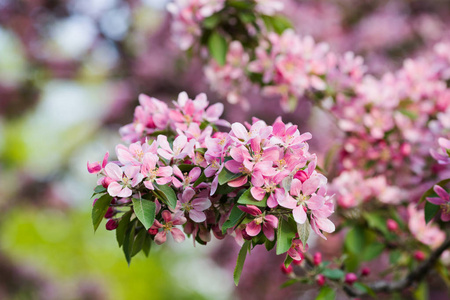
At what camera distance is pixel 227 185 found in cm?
88

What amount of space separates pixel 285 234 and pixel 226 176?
0.53ft

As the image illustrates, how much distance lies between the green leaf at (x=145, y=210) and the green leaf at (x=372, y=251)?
3.38ft

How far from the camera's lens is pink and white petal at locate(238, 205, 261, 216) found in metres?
0.83

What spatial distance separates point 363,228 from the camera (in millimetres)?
1674

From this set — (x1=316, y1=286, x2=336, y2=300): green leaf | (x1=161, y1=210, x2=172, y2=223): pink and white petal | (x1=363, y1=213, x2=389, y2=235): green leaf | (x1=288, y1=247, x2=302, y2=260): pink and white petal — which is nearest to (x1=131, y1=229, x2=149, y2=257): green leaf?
(x1=161, y1=210, x2=172, y2=223): pink and white petal

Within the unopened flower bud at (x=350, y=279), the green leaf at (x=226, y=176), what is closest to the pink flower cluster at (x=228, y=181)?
the green leaf at (x=226, y=176)

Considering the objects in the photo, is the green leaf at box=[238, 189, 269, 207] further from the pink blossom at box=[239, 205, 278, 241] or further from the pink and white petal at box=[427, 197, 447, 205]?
the pink and white petal at box=[427, 197, 447, 205]

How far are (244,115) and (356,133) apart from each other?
5.96 feet

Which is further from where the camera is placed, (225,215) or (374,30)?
(374,30)

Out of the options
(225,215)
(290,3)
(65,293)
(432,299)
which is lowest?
(65,293)

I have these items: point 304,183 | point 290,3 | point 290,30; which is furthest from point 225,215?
point 290,3

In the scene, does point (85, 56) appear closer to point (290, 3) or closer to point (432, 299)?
point (290, 3)

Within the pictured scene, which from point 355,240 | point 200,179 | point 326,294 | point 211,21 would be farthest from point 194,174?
point 355,240

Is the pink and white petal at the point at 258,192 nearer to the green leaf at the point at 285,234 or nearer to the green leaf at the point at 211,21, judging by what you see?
the green leaf at the point at 285,234
